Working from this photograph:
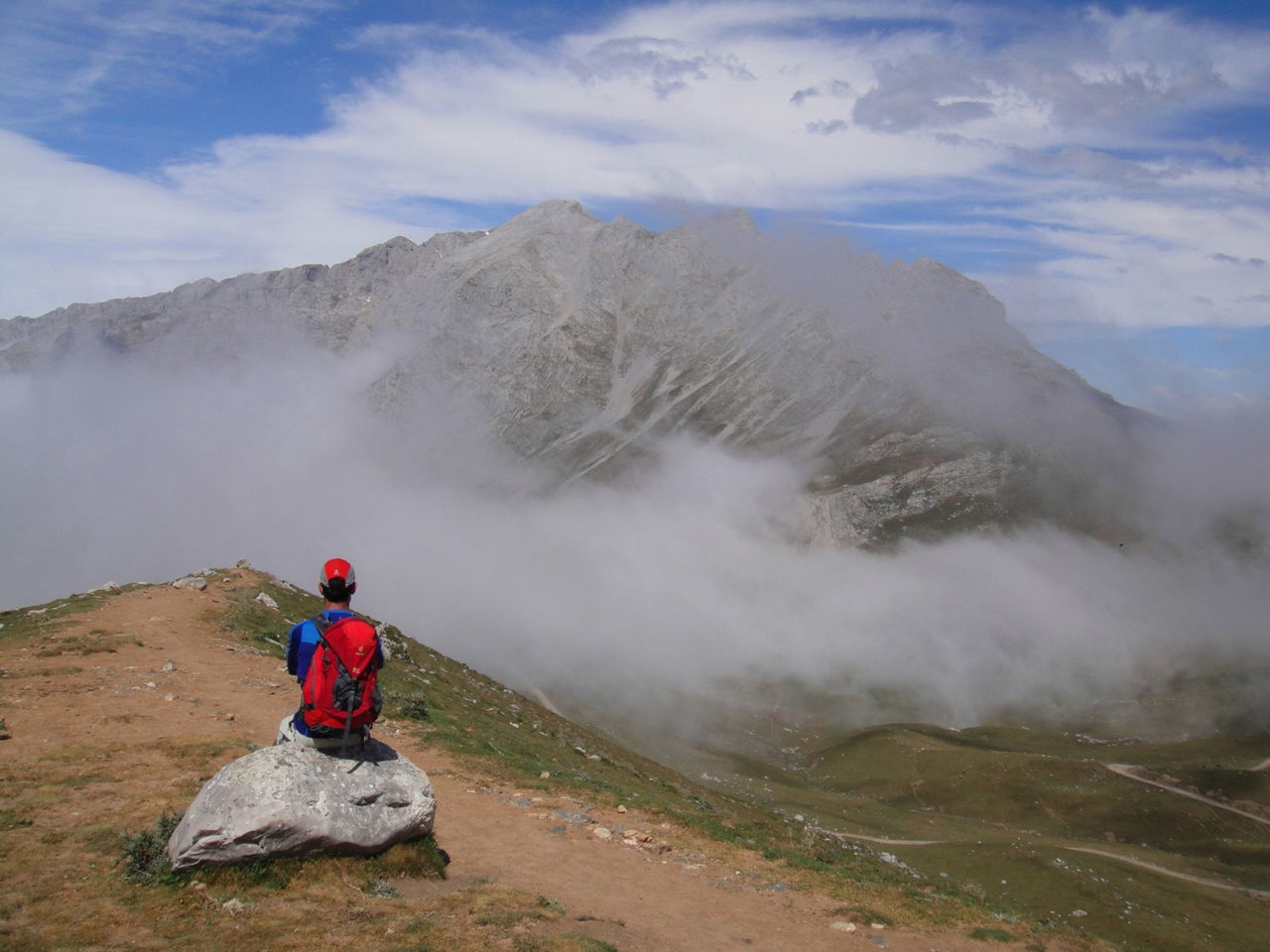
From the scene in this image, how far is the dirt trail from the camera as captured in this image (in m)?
16.6

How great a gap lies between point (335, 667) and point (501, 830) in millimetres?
7687

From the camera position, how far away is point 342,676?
15.4m

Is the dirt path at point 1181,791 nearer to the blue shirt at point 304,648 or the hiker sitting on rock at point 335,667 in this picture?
the hiker sitting on rock at point 335,667

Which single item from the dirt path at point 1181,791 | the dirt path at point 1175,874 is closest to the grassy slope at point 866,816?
the dirt path at point 1175,874

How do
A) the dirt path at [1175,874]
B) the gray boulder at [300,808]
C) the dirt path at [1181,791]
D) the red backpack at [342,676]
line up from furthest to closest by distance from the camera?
the dirt path at [1181,791]
the dirt path at [1175,874]
the red backpack at [342,676]
the gray boulder at [300,808]

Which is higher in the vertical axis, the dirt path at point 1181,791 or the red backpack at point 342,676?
the red backpack at point 342,676

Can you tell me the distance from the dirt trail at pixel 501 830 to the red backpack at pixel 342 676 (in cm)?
365

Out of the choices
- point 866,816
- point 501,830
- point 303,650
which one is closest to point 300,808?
point 303,650

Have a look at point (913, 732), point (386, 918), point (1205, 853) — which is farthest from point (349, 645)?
point (913, 732)

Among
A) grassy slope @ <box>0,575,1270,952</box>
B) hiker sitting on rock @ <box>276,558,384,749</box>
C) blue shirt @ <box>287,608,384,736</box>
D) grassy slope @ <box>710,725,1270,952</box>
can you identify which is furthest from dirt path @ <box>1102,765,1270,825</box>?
blue shirt @ <box>287,608,384,736</box>

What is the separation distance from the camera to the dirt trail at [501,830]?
16.6 meters

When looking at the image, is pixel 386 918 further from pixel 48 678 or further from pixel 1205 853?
pixel 1205 853

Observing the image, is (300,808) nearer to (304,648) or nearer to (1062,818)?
(304,648)

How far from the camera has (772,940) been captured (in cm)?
1634
